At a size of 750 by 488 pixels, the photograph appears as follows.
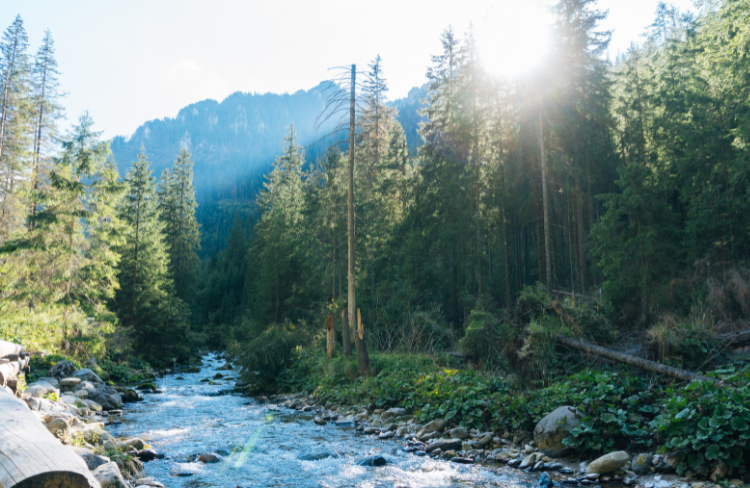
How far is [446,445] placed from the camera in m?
7.69

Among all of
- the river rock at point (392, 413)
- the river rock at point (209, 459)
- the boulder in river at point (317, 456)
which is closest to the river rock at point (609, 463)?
the boulder in river at point (317, 456)

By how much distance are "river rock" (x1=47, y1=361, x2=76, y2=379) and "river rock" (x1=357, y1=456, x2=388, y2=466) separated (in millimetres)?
11019

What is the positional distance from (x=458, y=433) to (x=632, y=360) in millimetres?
3609

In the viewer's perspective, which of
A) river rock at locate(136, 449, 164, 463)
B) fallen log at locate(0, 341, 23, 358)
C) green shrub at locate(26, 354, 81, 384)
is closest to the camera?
river rock at locate(136, 449, 164, 463)

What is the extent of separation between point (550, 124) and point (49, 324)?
20728 mm

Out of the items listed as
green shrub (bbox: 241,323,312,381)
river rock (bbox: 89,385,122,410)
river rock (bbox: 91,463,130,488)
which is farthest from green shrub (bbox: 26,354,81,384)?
A: river rock (bbox: 91,463,130,488)

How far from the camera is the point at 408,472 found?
6645mm

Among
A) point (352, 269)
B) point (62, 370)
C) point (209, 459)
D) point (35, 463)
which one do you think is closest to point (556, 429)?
point (209, 459)

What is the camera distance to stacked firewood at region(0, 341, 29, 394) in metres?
6.89

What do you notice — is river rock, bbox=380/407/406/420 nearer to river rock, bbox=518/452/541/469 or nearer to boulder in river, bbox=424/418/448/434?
boulder in river, bbox=424/418/448/434

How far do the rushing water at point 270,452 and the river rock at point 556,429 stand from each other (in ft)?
2.99

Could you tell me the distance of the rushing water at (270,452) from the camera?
6320mm

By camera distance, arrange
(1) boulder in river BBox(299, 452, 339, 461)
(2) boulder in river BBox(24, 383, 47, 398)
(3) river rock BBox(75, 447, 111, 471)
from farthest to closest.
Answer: (2) boulder in river BBox(24, 383, 47, 398), (1) boulder in river BBox(299, 452, 339, 461), (3) river rock BBox(75, 447, 111, 471)

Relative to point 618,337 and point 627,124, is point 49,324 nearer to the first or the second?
point 618,337
